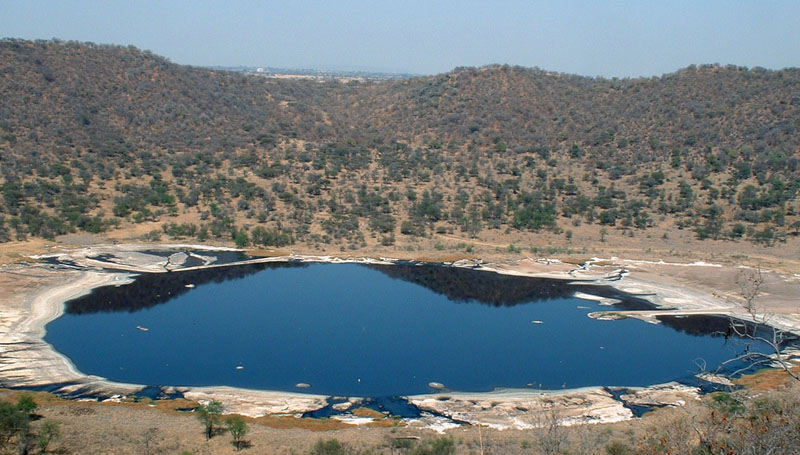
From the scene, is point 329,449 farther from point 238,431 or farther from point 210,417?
point 210,417

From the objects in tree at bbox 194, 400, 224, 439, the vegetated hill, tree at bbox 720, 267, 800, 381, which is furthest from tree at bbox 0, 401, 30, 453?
the vegetated hill

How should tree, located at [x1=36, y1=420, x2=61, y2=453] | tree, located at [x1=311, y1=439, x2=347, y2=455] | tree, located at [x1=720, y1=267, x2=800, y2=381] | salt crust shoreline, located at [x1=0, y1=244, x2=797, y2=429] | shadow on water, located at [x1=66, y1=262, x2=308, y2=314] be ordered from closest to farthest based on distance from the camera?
tree, located at [x1=720, y1=267, x2=800, y2=381], tree, located at [x1=311, y1=439, x2=347, y2=455], tree, located at [x1=36, y1=420, x2=61, y2=453], salt crust shoreline, located at [x1=0, y1=244, x2=797, y2=429], shadow on water, located at [x1=66, y1=262, x2=308, y2=314]

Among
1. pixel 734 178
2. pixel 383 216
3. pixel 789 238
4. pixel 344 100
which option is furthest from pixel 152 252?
pixel 344 100

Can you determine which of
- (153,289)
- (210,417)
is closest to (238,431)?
(210,417)

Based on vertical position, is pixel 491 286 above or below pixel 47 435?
above

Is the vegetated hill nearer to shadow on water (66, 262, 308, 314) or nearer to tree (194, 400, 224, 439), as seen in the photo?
shadow on water (66, 262, 308, 314)

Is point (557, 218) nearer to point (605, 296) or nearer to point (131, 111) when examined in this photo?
point (605, 296)
